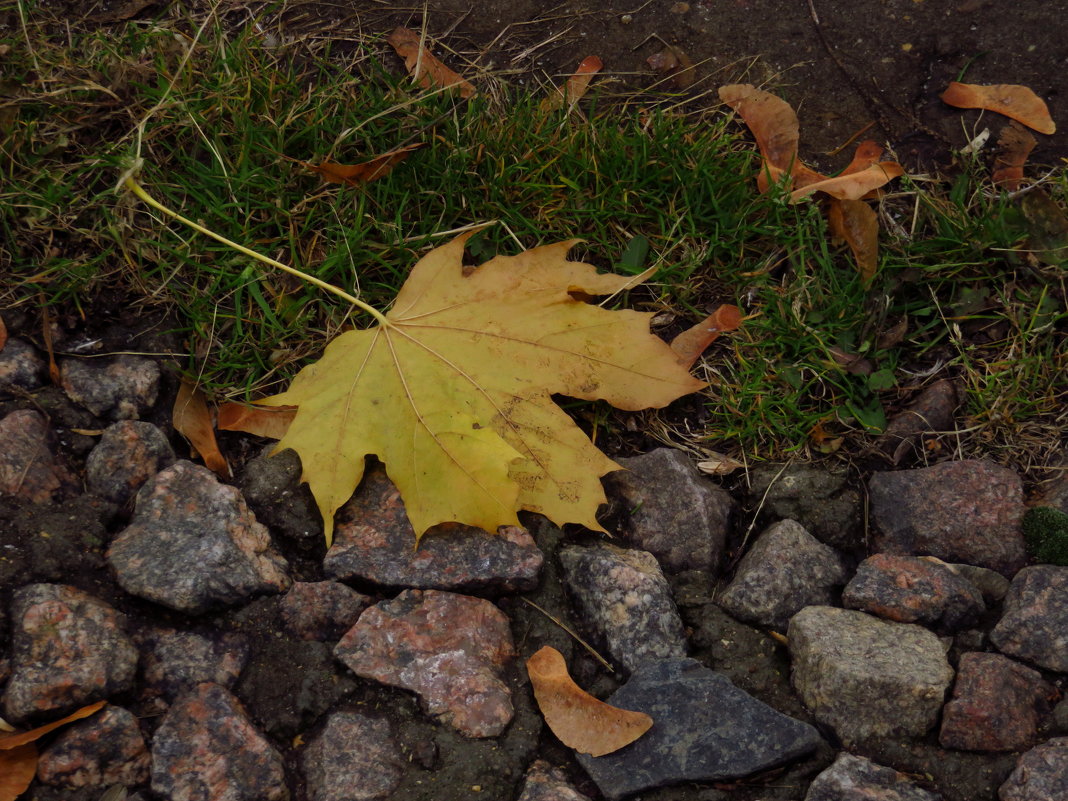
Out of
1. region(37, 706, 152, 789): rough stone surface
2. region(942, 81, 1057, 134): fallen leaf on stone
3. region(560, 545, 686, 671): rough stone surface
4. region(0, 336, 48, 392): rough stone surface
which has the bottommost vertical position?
region(37, 706, 152, 789): rough stone surface

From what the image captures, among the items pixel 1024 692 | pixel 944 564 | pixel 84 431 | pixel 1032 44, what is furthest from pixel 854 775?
pixel 1032 44

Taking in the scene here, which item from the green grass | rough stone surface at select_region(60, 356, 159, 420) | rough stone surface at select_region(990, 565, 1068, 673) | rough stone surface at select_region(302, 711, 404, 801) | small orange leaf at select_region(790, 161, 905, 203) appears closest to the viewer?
rough stone surface at select_region(302, 711, 404, 801)

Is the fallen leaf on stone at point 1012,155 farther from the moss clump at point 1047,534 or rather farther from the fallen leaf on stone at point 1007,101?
the moss clump at point 1047,534

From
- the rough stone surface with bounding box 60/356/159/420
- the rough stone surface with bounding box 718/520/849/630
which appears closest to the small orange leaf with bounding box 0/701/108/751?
the rough stone surface with bounding box 60/356/159/420

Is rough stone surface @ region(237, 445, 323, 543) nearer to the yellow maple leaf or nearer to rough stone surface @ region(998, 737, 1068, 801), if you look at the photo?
the yellow maple leaf

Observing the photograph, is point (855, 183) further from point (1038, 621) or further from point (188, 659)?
point (188, 659)

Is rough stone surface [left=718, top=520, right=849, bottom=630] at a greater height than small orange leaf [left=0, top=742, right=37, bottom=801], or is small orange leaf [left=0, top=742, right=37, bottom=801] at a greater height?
rough stone surface [left=718, top=520, right=849, bottom=630]
